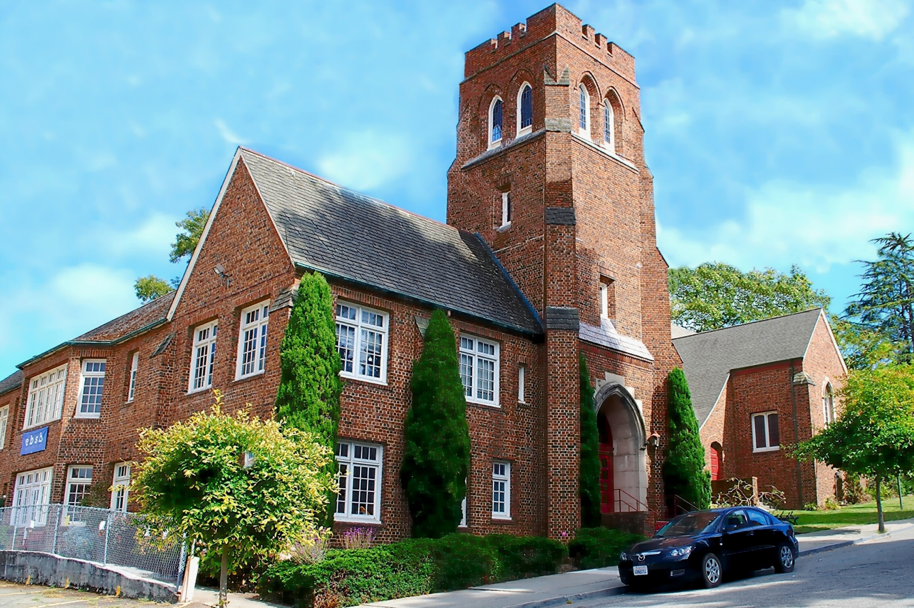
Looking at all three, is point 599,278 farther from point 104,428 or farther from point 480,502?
point 104,428

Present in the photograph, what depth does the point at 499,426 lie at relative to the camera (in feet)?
70.7

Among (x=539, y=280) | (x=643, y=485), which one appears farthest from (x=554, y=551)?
(x=539, y=280)

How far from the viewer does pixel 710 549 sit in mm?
14320

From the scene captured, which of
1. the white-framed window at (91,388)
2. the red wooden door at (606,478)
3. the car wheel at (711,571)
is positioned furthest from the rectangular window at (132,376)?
the car wheel at (711,571)

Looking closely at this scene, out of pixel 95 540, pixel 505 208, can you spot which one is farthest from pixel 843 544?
pixel 95 540

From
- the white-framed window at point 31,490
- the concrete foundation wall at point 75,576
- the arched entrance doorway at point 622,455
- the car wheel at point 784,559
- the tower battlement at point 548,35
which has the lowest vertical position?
the concrete foundation wall at point 75,576

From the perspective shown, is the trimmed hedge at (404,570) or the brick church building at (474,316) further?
the brick church building at (474,316)

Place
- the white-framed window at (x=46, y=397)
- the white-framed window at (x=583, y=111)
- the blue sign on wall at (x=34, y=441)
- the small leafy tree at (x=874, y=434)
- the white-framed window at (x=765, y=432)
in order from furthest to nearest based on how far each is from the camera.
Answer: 1. the white-framed window at (x=765, y=432)
2. the white-framed window at (x=583, y=111)
3. the white-framed window at (x=46, y=397)
4. the blue sign on wall at (x=34, y=441)
5. the small leafy tree at (x=874, y=434)

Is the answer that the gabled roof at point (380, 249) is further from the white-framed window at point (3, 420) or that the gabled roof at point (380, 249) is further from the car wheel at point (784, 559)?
the white-framed window at point (3, 420)

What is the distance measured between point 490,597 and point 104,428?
15051 millimetres

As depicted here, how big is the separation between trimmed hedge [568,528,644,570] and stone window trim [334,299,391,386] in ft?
19.3

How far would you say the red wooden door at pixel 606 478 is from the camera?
82.2 feet

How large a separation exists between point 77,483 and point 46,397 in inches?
153

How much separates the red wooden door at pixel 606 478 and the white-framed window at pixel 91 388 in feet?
49.5
